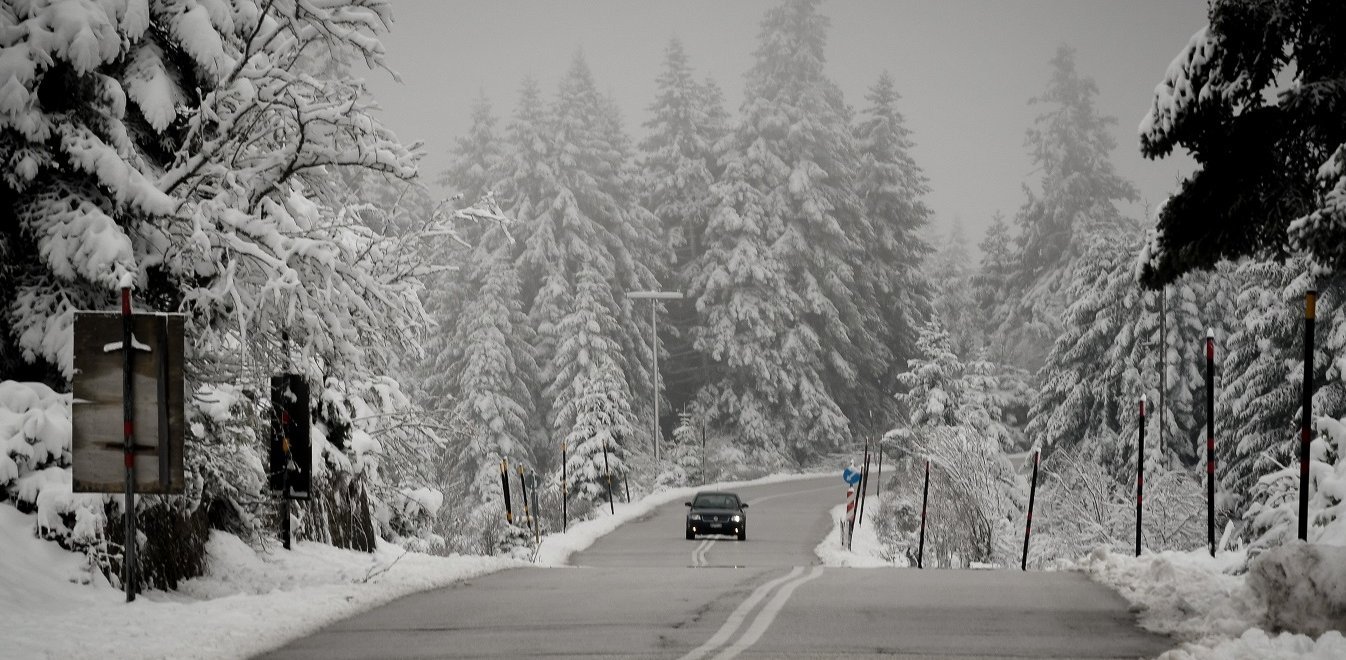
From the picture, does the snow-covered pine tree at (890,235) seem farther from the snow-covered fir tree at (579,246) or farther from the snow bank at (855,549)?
the snow bank at (855,549)

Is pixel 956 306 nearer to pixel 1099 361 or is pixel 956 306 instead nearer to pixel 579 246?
pixel 579 246

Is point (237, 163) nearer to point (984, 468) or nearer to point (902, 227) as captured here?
point (984, 468)

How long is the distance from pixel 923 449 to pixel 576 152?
3770 centimetres

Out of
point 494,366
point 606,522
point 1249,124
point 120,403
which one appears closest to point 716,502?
point 606,522

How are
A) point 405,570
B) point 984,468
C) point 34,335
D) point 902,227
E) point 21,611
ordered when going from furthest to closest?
1. point 902,227
2. point 984,468
3. point 405,570
4. point 34,335
5. point 21,611

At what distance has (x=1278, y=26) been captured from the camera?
10.7m

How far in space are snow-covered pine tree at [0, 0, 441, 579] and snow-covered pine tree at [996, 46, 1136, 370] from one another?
3193 inches

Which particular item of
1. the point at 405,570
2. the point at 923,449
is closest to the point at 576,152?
the point at 923,449

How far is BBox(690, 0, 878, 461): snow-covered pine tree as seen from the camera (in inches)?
2822

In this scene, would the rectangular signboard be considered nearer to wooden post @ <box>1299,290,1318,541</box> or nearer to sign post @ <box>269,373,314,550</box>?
sign post @ <box>269,373,314,550</box>

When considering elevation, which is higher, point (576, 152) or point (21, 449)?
point (576, 152)

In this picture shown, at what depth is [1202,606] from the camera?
10.3 meters

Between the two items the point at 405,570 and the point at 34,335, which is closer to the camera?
the point at 34,335

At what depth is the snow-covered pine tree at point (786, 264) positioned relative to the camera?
71.7m
